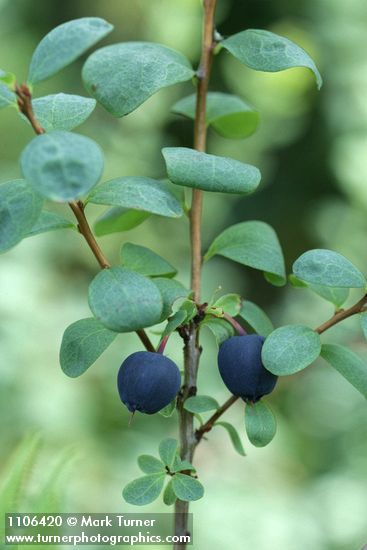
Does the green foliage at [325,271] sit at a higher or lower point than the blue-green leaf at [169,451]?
higher

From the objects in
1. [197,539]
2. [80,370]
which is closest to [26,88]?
[80,370]

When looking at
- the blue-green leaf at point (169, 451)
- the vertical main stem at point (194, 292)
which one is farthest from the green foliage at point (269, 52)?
the blue-green leaf at point (169, 451)

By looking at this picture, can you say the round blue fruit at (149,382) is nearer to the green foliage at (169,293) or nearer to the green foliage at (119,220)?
the green foliage at (169,293)

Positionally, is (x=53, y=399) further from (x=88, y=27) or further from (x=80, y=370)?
(x=88, y=27)

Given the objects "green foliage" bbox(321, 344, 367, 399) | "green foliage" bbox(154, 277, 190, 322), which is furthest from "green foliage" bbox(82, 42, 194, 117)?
"green foliage" bbox(321, 344, 367, 399)

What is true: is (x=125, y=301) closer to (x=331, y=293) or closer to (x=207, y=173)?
(x=207, y=173)

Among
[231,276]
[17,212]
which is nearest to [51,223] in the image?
[17,212]
